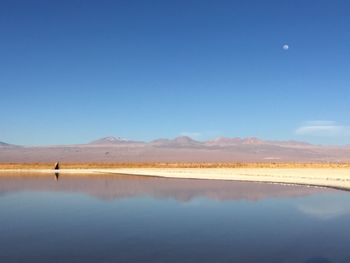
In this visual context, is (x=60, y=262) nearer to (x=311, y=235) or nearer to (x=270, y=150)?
(x=311, y=235)

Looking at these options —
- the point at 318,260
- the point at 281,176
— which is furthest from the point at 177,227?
A: the point at 281,176

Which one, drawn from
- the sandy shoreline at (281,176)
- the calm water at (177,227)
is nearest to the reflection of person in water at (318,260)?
the calm water at (177,227)

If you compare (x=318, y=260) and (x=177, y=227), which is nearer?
(x=318, y=260)

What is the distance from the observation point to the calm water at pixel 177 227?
38.0ft

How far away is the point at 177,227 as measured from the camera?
15812 millimetres

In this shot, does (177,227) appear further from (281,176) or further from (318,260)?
(281,176)

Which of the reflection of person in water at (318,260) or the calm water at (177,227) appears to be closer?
the reflection of person in water at (318,260)

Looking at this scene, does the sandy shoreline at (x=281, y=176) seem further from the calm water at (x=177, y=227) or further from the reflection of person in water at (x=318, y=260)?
the reflection of person in water at (x=318, y=260)

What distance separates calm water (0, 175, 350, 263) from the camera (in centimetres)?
1159

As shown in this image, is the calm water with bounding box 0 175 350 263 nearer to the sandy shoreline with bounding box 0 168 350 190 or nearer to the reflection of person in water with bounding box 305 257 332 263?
the reflection of person in water with bounding box 305 257 332 263

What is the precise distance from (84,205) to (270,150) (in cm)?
15023

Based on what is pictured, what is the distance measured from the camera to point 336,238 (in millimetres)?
13656

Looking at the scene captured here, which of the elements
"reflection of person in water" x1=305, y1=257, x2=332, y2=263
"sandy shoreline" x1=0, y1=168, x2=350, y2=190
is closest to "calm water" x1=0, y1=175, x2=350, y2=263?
"reflection of person in water" x1=305, y1=257, x2=332, y2=263

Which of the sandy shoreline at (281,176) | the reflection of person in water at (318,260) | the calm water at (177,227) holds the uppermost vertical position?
the sandy shoreline at (281,176)
